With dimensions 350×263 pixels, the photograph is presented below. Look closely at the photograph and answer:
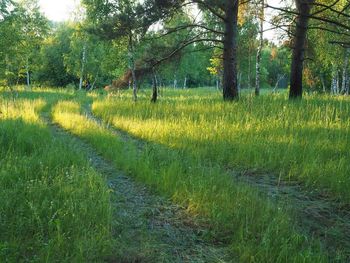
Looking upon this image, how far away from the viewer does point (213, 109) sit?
11.7 meters

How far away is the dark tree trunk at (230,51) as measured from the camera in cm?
1393

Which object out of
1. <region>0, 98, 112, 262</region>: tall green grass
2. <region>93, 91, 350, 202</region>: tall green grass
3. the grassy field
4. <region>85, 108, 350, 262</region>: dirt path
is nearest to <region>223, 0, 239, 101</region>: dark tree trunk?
<region>93, 91, 350, 202</region>: tall green grass

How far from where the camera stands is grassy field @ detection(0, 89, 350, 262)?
3344 mm

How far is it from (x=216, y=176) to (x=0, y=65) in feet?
44.4

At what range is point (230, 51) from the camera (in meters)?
14.1

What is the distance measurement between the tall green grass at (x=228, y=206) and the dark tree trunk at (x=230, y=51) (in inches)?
311

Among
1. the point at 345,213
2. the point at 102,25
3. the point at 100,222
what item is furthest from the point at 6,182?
the point at 102,25

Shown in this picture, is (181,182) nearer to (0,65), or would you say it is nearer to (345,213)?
(345,213)

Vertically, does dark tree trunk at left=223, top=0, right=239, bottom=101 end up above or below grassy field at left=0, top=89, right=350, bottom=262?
above

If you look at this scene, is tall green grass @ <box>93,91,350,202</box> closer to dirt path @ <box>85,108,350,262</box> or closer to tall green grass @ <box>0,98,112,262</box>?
dirt path @ <box>85,108,350,262</box>

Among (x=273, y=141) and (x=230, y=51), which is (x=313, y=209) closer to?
(x=273, y=141)

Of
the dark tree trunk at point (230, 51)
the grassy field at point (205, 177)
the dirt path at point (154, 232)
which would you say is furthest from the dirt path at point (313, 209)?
the dark tree trunk at point (230, 51)

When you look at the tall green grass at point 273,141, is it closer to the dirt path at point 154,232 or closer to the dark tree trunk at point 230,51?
the dirt path at point 154,232

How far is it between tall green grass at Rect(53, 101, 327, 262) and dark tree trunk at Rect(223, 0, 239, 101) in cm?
790
